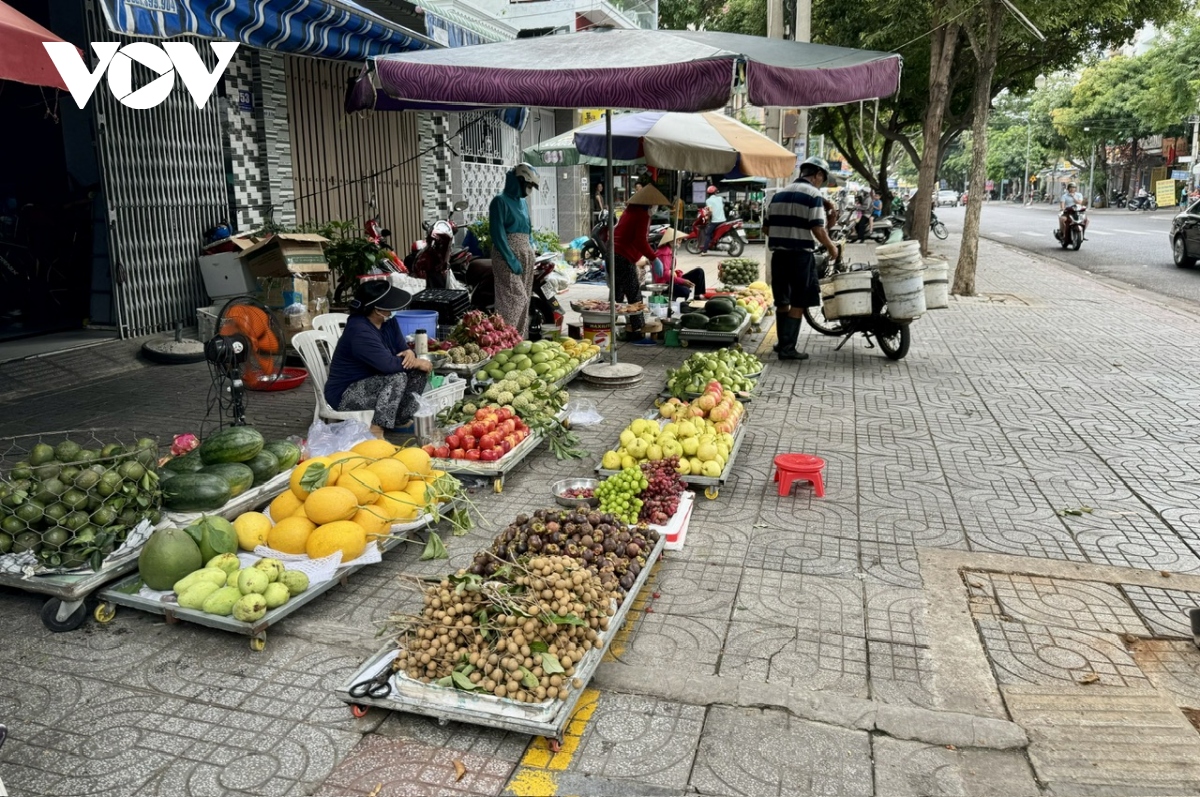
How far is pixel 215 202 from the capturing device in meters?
9.65

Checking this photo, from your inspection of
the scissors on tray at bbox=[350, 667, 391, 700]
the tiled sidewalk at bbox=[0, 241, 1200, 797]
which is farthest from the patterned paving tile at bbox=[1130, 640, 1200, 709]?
the scissors on tray at bbox=[350, 667, 391, 700]

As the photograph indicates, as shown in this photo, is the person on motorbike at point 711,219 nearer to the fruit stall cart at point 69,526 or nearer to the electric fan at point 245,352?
the electric fan at point 245,352

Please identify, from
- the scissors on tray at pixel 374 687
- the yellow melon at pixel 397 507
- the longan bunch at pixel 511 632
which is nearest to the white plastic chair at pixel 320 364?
the yellow melon at pixel 397 507

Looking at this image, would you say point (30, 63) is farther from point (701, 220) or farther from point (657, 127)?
point (701, 220)

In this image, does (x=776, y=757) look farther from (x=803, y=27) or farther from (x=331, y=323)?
(x=803, y=27)

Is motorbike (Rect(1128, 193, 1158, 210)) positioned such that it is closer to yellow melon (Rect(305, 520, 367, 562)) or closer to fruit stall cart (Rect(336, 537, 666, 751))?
yellow melon (Rect(305, 520, 367, 562))

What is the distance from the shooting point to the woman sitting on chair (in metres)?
5.62

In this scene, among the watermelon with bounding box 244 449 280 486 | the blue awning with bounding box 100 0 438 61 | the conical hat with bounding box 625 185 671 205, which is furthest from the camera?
the conical hat with bounding box 625 185 671 205

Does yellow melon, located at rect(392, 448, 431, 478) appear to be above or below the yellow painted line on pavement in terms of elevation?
above

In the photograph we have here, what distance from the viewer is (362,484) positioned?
4320 mm

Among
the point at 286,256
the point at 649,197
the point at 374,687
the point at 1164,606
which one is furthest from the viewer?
the point at 649,197

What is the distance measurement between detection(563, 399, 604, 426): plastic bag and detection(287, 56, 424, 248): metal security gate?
5.77 metres

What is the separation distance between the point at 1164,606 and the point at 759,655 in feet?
6.66

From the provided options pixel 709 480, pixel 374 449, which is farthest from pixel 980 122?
pixel 374 449
